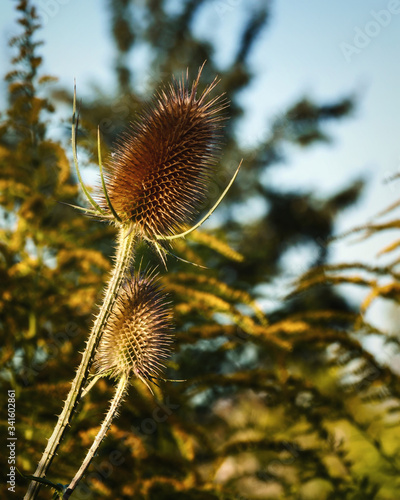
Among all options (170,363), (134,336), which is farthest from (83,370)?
(170,363)

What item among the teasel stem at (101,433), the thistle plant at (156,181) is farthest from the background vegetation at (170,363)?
the teasel stem at (101,433)

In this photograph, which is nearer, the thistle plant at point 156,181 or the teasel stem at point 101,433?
the teasel stem at point 101,433

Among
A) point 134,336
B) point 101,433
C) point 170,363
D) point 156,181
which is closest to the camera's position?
point 101,433

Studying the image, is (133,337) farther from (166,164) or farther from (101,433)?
(166,164)

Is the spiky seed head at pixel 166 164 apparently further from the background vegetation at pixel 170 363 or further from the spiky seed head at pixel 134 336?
the background vegetation at pixel 170 363

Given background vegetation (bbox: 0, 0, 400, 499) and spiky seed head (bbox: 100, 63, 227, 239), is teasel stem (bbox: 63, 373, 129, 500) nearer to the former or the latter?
spiky seed head (bbox: 100, 63, 227, 239)

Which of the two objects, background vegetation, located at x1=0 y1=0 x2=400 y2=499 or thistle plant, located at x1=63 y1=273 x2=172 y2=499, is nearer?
thistle plant, located at x1=63 y1=273 x2=172 y2=499

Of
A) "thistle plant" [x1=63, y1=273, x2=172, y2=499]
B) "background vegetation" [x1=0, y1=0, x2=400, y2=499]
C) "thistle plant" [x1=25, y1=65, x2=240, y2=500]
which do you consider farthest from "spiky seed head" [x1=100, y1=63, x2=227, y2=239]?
"background vegetation" [x1=0, y1=0, x2=400, y2=499]
